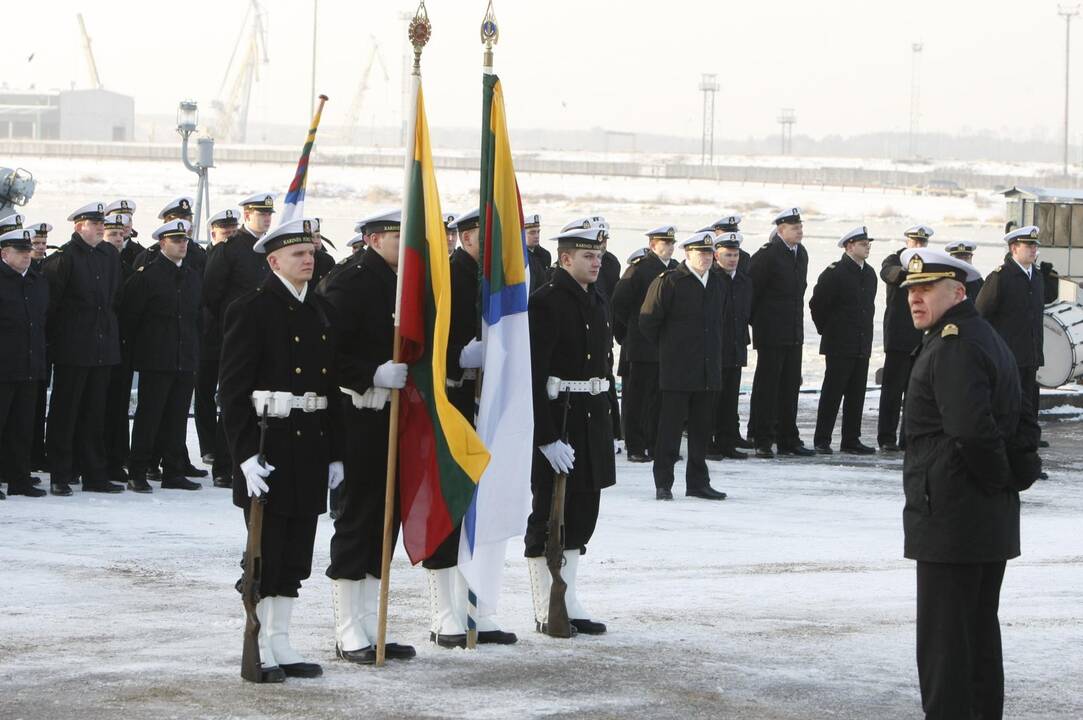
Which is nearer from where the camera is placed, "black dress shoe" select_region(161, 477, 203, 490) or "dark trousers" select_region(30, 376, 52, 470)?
"black dress shoe" select_region(161, 477, 203, 490)

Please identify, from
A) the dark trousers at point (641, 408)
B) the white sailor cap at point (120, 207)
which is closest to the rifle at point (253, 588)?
the white sailor cap at point (120, 207)

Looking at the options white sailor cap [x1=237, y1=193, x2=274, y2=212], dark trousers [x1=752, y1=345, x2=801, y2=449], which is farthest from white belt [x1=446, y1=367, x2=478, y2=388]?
dark trousers [x1=752, y1=345, x2=801, y2=449]

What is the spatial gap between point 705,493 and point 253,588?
18.7 ft

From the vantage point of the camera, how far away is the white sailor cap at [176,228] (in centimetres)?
1163

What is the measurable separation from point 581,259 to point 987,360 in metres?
2.44

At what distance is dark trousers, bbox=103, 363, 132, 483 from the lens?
1177cm

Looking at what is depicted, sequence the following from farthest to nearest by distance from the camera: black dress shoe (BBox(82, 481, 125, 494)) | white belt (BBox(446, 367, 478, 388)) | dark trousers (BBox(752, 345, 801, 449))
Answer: dark trousers (BBox(752, 345, 801, 449))
black dress shoe (BBox(82, 481, 125, 494))
white belt (BBox(446, 367, 478, 388))

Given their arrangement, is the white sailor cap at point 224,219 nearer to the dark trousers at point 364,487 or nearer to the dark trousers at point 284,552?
the dark trousers at point 364,487

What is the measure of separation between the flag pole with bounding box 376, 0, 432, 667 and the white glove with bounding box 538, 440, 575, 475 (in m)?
0.72

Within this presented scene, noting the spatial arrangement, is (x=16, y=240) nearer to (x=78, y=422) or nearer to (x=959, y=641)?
(x=78, y=422)

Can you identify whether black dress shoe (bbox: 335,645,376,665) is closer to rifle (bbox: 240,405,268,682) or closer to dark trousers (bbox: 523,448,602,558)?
rifle (bbox: 240,405,268,682)

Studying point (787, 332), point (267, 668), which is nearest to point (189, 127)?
point (787, 332)

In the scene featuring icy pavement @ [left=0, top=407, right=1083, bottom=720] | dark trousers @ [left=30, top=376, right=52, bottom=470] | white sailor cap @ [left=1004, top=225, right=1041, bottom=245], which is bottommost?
icy pavement @ [left=0, top=407, right=1083, bottom=720]

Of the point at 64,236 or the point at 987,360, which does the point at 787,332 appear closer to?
the point at 987,360
